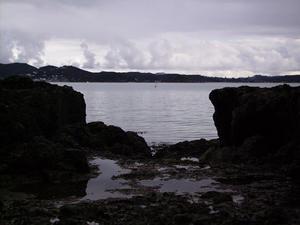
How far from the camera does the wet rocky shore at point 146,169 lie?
19.4 m

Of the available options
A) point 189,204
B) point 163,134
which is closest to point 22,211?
point 189,204

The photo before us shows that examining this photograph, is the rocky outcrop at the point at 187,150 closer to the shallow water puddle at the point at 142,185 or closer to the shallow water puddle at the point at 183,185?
the shallow water puddle at the point at 142,185

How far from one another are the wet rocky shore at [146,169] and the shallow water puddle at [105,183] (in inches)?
2.0

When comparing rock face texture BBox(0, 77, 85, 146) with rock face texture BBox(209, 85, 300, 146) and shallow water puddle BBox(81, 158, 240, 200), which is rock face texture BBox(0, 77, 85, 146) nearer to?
shallow water puddle BBox(81, 158, 240, 200)

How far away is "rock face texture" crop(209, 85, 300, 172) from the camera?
108 ft

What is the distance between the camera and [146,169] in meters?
30.9

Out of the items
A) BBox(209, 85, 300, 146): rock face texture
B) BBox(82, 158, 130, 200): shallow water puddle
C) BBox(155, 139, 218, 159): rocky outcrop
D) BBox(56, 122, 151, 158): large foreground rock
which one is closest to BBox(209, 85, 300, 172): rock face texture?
BBox(209, 85, 300, 146): rock face texture

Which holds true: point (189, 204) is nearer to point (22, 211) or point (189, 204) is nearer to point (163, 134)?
point (22, 211)

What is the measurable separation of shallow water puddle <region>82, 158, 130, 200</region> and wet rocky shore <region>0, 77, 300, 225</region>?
50 millimetres

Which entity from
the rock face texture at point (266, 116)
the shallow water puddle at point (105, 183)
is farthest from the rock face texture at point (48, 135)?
the rock face texture at point (266, 116)

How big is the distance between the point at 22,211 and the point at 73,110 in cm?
3003

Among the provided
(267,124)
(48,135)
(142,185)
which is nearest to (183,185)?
(142,185)

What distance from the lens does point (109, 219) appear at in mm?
18484

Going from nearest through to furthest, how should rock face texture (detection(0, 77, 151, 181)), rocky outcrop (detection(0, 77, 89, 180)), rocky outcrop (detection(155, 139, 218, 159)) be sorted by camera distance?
rocky outcrop (detection(0, 77, 89, 180)) < rock face texture (detection(0, 77, 151, 181)) < rocky outcrop (detection(155, 139, 218, 159))
